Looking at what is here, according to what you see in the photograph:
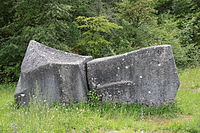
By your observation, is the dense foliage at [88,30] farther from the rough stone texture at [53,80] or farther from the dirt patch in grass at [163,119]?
the dirt patch in grass at [163,119]

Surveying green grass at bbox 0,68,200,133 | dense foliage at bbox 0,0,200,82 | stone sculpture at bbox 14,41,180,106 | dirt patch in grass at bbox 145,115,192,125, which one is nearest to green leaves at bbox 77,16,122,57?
dense foliage at bbox 0,0,200,82

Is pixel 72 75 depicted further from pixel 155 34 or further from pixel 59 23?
pixel 155 34

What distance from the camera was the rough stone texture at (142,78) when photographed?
6.52 metres

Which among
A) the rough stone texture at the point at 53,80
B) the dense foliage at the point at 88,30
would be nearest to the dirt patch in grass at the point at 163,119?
the rough stone texture at the point at 53,80

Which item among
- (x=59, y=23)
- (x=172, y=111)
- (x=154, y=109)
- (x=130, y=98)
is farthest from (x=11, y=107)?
(x=59, y=23)

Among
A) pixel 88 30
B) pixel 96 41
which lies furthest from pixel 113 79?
pixel 88 30

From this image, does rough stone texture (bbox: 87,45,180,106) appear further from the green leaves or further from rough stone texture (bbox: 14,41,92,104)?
the green leaves

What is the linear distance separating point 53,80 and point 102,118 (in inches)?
64.7

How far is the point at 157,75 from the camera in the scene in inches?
257

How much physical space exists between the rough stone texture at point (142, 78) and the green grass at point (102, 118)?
236mm

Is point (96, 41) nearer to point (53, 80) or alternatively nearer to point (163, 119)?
point (53, 80)

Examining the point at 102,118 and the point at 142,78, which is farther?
the point at 142,78

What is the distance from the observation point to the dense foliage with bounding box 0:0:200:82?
11.5 metres

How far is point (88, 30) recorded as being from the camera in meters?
12.4
